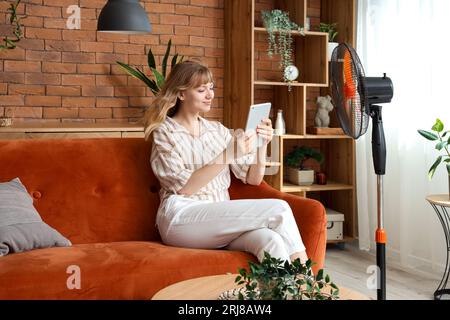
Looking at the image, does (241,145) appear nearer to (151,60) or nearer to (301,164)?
(151,60)

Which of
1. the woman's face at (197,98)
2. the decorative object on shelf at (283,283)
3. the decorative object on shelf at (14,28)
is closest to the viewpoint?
the decorative object on shelf at (283,283)

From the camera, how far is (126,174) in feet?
10.7

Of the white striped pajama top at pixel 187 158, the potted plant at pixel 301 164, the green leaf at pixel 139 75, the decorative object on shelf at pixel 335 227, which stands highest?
the green leaf at pixel 139 75

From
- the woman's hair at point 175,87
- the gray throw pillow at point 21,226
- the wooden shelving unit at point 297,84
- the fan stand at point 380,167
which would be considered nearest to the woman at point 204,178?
the woman's hair at point 175,87

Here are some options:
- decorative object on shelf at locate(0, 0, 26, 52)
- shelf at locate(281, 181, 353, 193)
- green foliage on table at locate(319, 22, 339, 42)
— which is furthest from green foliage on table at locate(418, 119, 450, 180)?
decorative object on shelf at locate(0, 0, 26, 52)

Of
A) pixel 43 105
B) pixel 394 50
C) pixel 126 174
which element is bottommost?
pixel 126 174

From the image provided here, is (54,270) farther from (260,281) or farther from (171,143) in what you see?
(260,281)

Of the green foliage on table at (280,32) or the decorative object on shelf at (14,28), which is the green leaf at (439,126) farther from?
the decorative object on shelf at (14,28)

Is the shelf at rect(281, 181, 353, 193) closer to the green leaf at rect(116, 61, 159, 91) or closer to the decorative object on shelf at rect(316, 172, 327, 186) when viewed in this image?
the decorative object on shelf at rect(316, 172, 327, 186)

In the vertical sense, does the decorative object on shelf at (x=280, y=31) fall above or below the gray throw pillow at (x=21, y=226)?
above

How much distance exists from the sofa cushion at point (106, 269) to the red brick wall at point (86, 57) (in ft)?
6.76

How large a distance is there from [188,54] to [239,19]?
1.59 feet

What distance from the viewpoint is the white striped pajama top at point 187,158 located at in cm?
309
